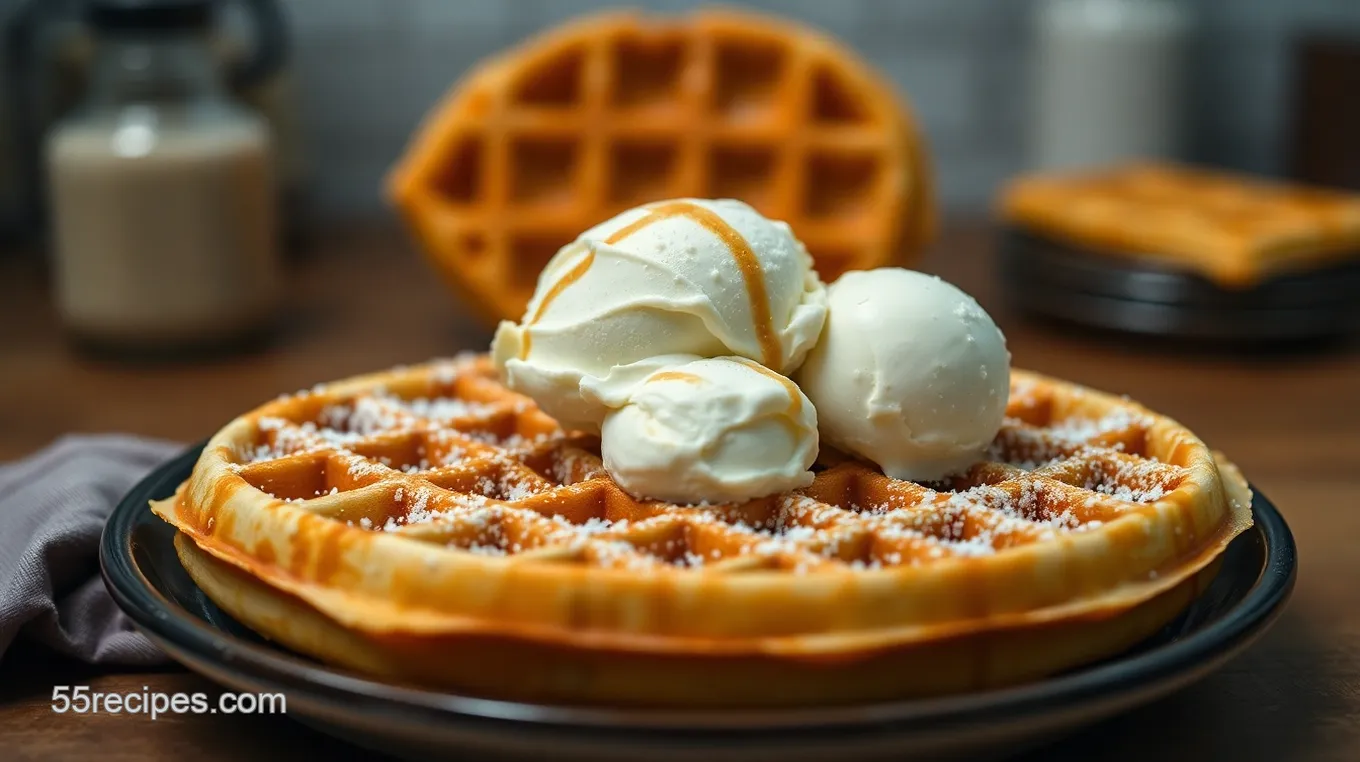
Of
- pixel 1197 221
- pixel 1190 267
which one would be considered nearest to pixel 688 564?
pixel 1190 267

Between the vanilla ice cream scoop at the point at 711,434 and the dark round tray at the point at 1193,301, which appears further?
the dark round tray at the point at 1193,301

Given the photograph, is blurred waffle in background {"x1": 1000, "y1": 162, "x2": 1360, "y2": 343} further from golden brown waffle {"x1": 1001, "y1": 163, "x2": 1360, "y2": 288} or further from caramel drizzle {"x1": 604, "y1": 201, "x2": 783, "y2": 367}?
→ caramel drizzle {"x1": 604, "y1": 201, "x2": 783, "y2": 367}

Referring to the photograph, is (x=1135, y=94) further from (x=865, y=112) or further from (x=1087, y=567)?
(x=1087, y=567)

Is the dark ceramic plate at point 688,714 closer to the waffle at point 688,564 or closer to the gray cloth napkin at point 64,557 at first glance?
the waffle at point 688,564

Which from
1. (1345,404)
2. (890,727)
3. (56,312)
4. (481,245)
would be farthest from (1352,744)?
(56,312)

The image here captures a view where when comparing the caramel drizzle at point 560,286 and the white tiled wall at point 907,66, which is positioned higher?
the caramel drizzle at point 560,286

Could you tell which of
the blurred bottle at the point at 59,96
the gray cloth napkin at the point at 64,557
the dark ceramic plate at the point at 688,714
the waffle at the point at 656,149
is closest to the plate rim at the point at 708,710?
the dark ceramic plate at the point at 688,714

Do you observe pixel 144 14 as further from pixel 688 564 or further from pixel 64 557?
pixel 688 564

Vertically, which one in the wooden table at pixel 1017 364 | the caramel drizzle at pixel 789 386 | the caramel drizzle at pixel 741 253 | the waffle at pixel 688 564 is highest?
the caramel drizzle at pixel 741 253
